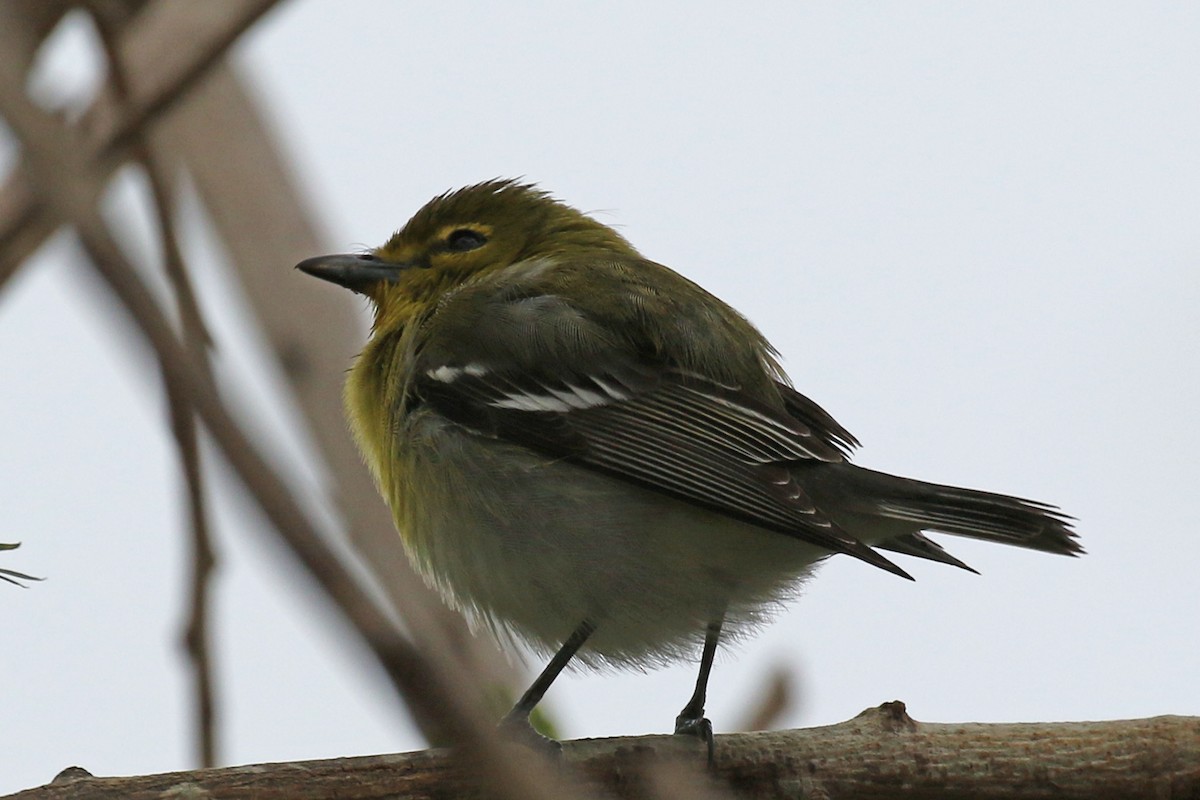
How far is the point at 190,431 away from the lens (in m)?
1.73

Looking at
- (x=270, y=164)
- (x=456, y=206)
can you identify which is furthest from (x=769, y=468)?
(x=270, y=164)

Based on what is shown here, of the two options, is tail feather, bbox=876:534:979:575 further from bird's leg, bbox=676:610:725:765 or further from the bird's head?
the bird's head

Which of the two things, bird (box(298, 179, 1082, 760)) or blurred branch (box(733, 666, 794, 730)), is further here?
blurred branch (box(733, 666, 794, 730))

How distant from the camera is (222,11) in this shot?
4.00 meters

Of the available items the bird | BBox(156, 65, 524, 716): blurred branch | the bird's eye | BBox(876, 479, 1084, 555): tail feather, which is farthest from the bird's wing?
BBox(156, 65, 524, 716): blurred branch

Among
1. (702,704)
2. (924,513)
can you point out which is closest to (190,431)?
(924,513)

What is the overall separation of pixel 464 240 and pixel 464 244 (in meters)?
0.02

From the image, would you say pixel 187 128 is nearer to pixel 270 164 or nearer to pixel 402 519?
pixel 270 164

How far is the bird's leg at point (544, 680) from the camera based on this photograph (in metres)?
3.72

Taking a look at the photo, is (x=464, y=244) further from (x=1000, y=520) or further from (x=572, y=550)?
(x=1000, y=520)

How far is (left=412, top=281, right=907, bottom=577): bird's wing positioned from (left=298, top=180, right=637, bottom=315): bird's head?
0.67 m

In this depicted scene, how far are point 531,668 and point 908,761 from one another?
1.63 metres

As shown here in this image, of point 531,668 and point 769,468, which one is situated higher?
point 769,468

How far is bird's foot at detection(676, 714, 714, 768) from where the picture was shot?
369 centimetres
